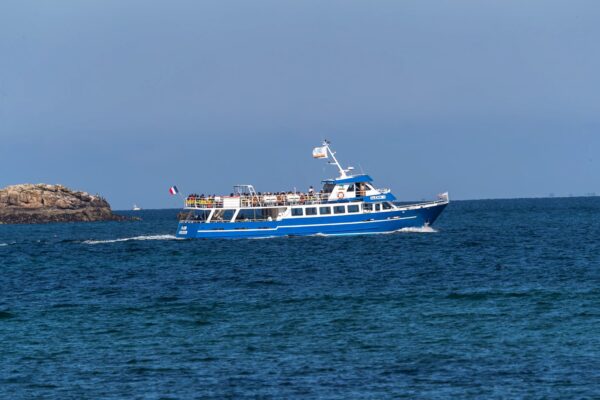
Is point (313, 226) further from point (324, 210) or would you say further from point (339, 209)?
point (339, 209)

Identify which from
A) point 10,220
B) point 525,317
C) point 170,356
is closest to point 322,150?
point 525,317

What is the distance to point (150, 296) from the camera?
47812mm

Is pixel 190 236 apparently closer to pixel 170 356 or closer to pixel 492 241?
pixel 492 241

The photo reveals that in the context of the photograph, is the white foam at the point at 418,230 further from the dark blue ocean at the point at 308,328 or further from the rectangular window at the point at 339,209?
the dark blue ocean at the point at 308,328

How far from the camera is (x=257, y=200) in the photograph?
283ft

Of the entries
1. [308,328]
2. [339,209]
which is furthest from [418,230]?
[308,328]

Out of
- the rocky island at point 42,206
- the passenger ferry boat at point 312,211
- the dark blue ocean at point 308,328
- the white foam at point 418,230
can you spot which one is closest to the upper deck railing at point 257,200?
the passenger ferry boat at point 312,211

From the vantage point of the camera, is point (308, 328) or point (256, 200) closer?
point (308, 328)

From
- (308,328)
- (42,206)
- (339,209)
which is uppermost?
(42,206)

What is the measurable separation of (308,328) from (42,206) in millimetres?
165674

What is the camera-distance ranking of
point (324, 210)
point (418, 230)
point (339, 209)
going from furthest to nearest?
point (418, 230), point (324, 210), point (339, 209)

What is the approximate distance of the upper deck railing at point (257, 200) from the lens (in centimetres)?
8450

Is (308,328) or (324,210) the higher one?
(324,210)

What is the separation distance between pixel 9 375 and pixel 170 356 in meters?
5.28
